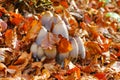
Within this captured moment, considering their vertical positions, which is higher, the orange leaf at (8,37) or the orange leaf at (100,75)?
the orange leaf at (8,37)

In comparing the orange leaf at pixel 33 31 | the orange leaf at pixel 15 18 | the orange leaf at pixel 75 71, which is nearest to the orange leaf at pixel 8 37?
the orange leaf at pixel 33 31

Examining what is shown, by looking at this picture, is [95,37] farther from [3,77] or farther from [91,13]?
[3,77]

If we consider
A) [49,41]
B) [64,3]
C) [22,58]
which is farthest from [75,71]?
[64,3]

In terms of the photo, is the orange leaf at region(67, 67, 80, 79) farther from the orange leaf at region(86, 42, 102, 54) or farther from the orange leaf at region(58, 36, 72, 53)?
the orange leaf at region(86, 42, 102, 54)

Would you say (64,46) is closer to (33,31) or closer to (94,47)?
(33,31)

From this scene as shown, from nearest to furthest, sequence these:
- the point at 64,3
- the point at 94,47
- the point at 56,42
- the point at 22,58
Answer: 1. the point at 22,58
2. the point at 56,42
3. the point at 94,47
4. the point at 64,3

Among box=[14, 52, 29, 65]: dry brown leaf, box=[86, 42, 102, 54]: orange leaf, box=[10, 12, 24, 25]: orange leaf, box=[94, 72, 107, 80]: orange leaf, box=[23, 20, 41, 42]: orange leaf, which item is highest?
box=[10, 12, 24, 25]: orange leaf

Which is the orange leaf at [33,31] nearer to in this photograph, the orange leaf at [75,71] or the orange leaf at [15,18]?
the orange leaf at [15,18]

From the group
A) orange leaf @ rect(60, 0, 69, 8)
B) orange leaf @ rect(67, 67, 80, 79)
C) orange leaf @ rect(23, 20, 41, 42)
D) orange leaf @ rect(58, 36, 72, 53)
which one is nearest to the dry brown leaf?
orange leaf @ rect(23, 20, 41, 42)
